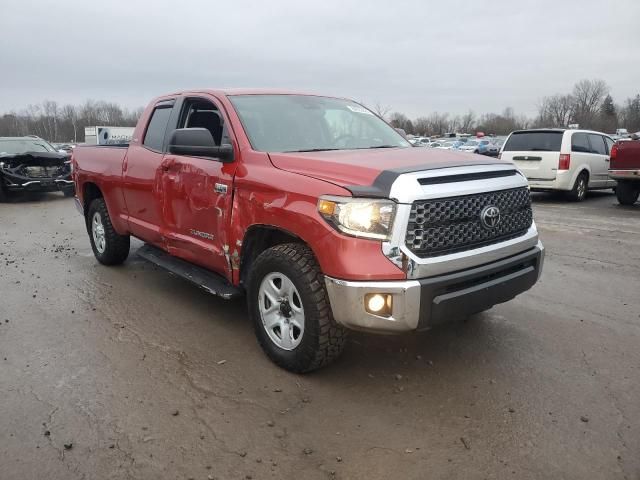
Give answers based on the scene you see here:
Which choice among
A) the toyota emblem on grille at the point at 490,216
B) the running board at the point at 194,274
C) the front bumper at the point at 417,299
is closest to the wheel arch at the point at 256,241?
the running board at the point at 194,274

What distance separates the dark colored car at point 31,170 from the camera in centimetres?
1254

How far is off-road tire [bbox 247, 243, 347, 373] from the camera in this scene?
3.15 metres

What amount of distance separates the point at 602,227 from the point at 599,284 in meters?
3.95

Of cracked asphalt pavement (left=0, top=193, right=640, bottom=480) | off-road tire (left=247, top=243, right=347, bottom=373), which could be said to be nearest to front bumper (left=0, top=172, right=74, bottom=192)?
cracked asphalt pavement (left=0, top=193, right=640, bottom=480)

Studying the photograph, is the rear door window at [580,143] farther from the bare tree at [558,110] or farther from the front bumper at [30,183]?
the bare tree at [558,110]

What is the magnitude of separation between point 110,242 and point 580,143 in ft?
35.6

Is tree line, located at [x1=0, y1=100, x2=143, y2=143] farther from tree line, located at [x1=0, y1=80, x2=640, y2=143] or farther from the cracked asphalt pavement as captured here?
the cracked asphalt pavement

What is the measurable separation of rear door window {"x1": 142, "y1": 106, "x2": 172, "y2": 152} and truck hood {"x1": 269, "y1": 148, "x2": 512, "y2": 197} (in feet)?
5.75

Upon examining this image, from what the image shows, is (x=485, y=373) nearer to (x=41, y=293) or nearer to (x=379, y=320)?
(x=379, y=320)

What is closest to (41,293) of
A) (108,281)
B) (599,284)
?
(108,281)

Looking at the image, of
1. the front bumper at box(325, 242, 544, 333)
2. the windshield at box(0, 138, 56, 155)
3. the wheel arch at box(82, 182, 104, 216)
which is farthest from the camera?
the windshield at box(0, 138, 56, 155)

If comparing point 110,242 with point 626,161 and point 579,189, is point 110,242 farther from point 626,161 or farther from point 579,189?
point 579,189

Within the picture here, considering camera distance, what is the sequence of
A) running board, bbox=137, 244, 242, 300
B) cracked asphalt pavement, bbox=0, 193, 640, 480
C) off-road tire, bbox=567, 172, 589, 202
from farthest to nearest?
off-road tire, bbox=567, 172, 589, 202
running board, bbox=137, 244, 242, 300
cracked asphalt pavement, bbox=0, 193, 640, 480

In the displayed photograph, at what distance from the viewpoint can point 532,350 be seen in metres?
3.82
